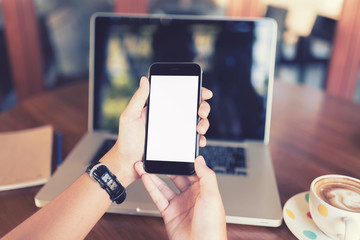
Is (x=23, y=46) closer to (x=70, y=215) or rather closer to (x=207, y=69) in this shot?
(x=207, y=69)

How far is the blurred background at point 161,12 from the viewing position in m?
1.96

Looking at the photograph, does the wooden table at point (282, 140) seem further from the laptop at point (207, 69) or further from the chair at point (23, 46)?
the chair at point (23, 46)

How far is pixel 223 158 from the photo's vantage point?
0.77 metres

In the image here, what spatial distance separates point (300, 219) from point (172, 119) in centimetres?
31

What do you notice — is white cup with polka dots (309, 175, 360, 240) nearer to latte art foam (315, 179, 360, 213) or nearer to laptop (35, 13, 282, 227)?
latte art foam (315, 179, 360, 213)

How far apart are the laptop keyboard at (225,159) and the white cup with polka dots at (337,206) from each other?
0.19 meters

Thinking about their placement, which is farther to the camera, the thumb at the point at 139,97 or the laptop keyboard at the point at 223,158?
the laptop keyboard at the point at 223,158

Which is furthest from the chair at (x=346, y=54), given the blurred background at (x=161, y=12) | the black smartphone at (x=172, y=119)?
the black smartphone at (x=172, y=119)

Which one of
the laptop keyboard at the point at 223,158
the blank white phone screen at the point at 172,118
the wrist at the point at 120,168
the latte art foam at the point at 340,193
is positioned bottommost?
the laptop keyboard at the point at 223,158

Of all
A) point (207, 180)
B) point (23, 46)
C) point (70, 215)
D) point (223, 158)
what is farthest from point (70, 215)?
point (23, 46)

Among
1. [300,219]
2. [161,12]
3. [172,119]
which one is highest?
[161,12]

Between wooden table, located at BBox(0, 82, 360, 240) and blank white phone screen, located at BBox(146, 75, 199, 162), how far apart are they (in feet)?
0.46

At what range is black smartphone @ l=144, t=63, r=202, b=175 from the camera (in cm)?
62

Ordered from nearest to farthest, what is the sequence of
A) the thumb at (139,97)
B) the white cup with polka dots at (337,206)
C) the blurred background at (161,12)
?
the white cup with polka dots at (337,206), the thumb at (139,97), the blurred background at (161,12)
